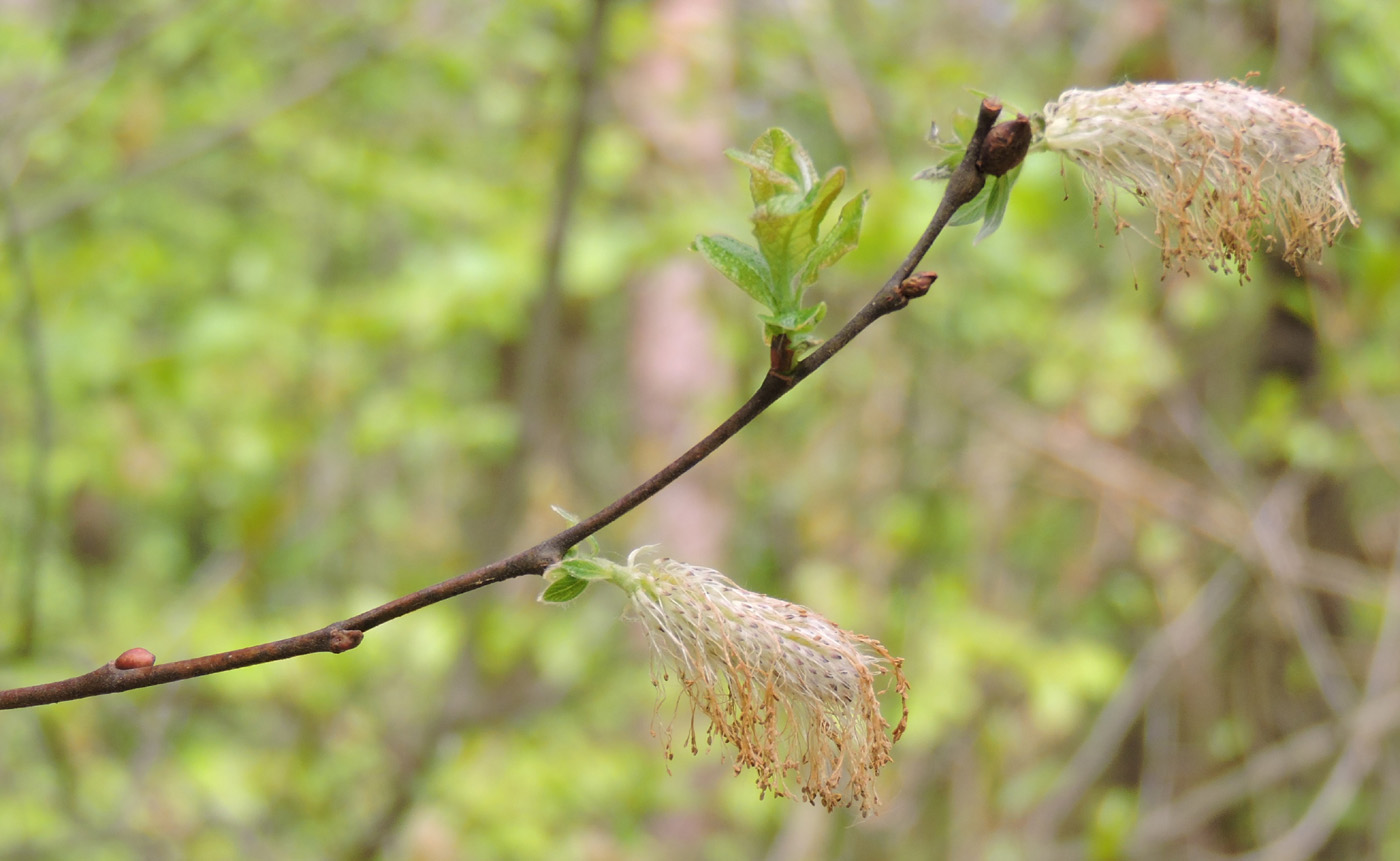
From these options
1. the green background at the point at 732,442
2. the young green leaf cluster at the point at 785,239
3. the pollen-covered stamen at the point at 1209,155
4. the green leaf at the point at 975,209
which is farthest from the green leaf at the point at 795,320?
the green background at the point at 732,442

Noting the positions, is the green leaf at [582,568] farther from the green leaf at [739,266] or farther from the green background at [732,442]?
the green background at [732,442]

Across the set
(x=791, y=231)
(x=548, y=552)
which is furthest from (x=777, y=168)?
(x=548, y=552)

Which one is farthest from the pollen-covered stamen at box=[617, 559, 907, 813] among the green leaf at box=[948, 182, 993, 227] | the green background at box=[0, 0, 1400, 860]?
the green background at box=[0, 0, 1400, 860]

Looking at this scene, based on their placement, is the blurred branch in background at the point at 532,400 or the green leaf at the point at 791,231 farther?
the blurred branch in background at the point at 532,400

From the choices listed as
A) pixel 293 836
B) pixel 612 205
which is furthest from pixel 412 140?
pixel 293 836

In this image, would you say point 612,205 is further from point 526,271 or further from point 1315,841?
point 1315,841

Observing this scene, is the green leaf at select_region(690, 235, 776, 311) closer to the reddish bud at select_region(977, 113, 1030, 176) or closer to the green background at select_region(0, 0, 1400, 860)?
the reddish bud at select_region(977, 113, 1030, 176)
